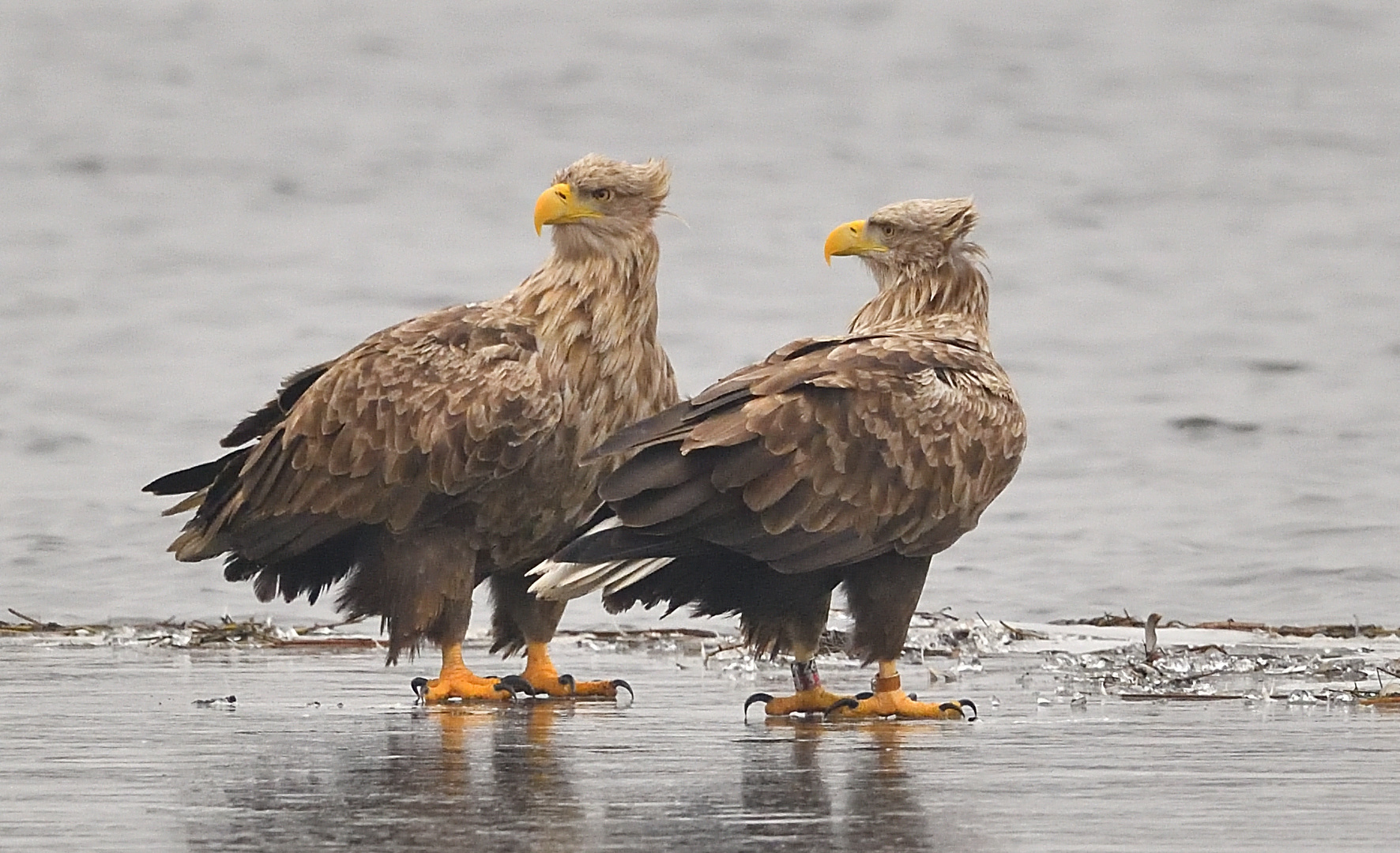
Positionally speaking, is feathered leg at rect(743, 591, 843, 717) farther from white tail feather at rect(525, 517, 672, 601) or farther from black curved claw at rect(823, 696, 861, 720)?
white tail feather at rect(525, 517, 672, 601)

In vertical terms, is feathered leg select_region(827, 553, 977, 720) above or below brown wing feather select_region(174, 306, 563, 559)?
below

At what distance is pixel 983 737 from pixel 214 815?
2.18m

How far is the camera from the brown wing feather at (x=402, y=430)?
801cm

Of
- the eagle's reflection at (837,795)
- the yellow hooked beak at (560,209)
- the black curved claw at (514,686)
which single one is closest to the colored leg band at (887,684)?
the eagle's reflection at (837,795)

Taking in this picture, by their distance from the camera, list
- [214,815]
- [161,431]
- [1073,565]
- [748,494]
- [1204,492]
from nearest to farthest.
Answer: [214,815]
[748,494]
[1073,565]
[1204,492]
[161,431]

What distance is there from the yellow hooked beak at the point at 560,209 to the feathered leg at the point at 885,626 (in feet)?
5.54

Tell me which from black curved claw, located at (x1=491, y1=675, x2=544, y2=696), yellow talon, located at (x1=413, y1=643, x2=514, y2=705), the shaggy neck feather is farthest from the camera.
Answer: the shaggy neck feather

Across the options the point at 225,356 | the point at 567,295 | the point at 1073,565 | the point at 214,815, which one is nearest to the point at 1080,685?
the point at 567,295

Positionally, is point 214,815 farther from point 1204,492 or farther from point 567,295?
point 1204,492

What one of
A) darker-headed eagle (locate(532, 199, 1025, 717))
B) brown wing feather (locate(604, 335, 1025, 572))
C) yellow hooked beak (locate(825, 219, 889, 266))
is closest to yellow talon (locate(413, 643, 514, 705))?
darker-headed eagle (locate(532, 199, 1025, 717))

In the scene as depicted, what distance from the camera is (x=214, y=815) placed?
479 centimetres

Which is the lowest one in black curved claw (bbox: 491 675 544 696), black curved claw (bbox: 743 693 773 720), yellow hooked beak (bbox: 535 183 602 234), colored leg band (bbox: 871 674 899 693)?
black curved claw (bbox: 743 693 773 720)

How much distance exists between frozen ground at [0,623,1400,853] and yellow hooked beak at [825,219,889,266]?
1.35 m

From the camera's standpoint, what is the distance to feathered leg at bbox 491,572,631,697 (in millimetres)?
8078
